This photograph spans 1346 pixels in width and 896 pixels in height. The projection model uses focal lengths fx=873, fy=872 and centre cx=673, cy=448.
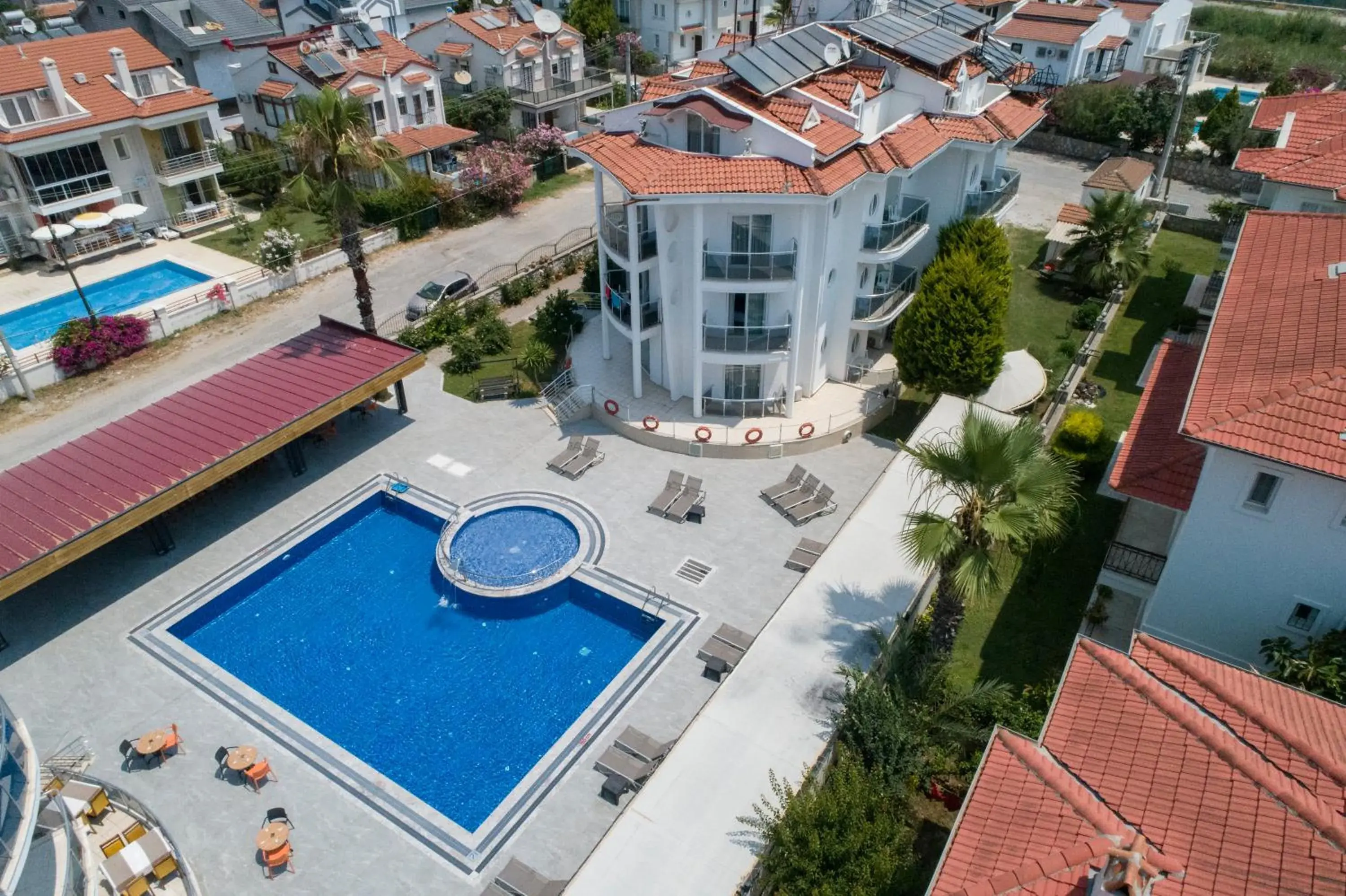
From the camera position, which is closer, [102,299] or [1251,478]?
[1251,478]

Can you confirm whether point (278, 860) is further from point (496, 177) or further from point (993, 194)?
point (496, 177)

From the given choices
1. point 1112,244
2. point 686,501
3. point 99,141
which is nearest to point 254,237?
point 99,141

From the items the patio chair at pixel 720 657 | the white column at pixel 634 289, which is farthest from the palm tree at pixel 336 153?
the patio chair at pixel 720 657

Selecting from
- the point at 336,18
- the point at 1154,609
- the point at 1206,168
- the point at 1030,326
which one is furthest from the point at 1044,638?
the point at 336,18

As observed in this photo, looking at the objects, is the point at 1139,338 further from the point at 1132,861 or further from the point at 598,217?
the point at 1132,861

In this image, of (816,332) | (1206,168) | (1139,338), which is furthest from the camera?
(1206,168)

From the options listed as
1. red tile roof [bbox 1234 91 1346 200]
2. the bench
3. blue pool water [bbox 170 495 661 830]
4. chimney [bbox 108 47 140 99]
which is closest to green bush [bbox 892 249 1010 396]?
red tile roof [bbox 1234 91 1346 200]

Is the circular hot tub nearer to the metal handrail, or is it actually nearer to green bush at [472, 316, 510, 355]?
the metal handrail
